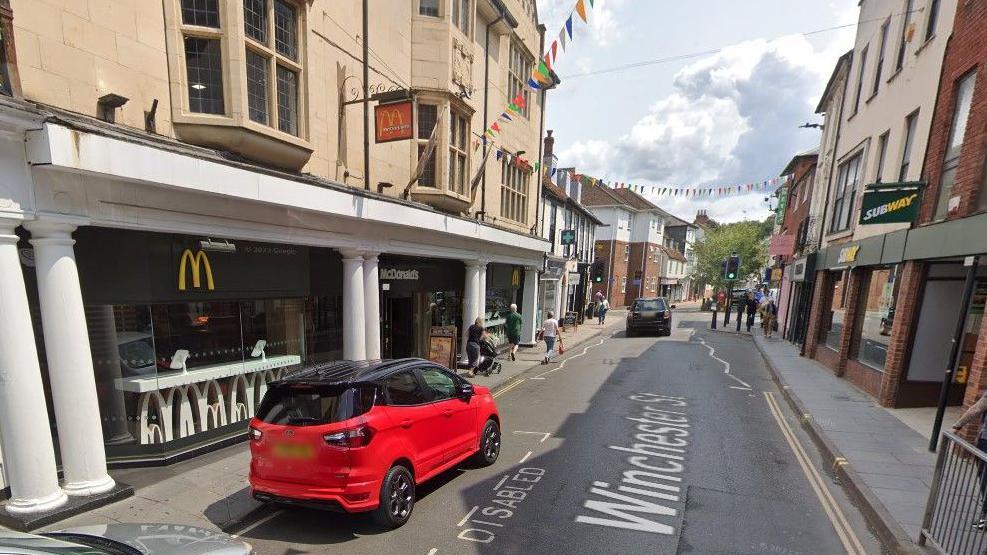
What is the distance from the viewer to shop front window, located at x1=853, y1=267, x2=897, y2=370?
959 centimetres

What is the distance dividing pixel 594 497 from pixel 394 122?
6.76m

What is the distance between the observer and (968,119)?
7.34m

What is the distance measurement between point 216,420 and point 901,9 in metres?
17.5

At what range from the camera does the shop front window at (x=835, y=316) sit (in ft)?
41.2

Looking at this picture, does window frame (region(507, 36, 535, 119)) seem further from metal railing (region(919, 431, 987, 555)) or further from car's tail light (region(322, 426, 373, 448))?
metal railing (region(919, 431, 987, 555))

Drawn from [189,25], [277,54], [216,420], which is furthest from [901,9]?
[216,420]

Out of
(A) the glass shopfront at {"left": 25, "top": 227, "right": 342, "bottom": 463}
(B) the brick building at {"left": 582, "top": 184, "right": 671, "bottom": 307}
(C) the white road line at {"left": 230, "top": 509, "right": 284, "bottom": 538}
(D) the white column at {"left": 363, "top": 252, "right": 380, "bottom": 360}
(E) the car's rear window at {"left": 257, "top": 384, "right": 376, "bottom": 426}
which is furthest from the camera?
(B) the brick building at {"left": 582, "top": 184, "right": 671, "bottom": 307}

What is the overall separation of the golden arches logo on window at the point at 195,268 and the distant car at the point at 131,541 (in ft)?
11.3

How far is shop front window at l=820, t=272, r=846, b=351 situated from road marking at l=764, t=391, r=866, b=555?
257 inches

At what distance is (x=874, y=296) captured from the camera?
10.7 m

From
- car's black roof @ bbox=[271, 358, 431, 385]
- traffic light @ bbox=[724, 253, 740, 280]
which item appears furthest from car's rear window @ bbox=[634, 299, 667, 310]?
car's black roof @ bbox=[271, 358, 431, 385]

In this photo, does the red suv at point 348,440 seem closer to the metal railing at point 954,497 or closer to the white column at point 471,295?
the metal railing at point 954,497

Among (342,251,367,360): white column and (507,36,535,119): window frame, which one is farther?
(507,36,535,119): window frame

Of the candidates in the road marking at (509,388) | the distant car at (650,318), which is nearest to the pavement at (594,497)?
the road marking at (509,388)
